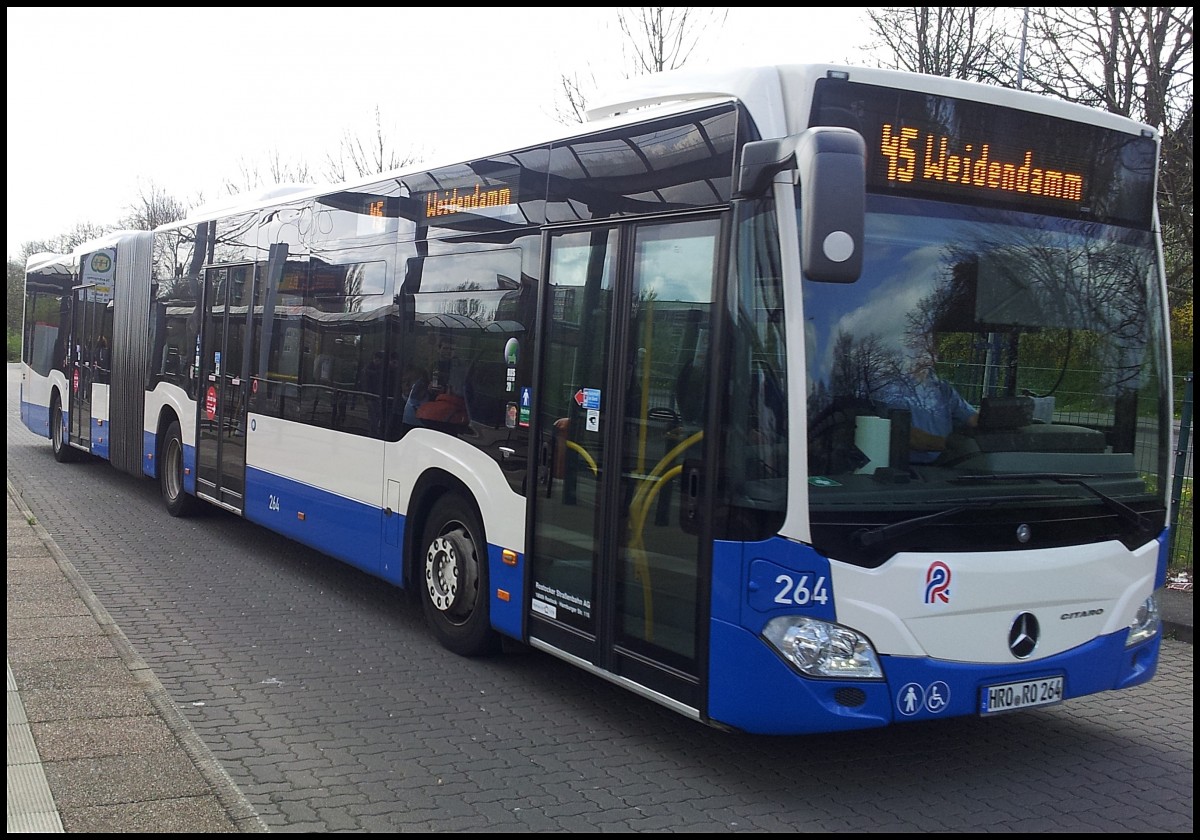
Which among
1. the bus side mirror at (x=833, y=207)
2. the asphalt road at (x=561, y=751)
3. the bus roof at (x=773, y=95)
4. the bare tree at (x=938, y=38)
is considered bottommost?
the asphalt road at (x=561, y=751)

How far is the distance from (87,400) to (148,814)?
510 inches

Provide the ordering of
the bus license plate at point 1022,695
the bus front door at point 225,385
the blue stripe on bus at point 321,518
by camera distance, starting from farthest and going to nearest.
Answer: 1. the bus front door at point 225,385
2. the blue stripe on bus at point 321,518
3. the bus license plate at point 1022,695

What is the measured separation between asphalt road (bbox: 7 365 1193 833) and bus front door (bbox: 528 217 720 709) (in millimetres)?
476

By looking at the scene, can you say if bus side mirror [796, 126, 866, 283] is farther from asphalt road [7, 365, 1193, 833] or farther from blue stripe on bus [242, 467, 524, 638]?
blue stripe on bus [242, 467, 524, 638]

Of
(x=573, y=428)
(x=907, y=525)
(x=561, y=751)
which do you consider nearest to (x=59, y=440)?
(x=573, y=428)

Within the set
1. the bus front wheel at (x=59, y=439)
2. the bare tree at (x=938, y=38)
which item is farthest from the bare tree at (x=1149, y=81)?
the bus front wheel at (x=59, y=439)

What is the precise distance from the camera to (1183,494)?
10.7 metres

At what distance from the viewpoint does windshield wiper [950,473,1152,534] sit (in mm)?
5168

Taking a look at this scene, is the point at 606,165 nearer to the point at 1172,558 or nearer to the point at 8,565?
the point at 8,565

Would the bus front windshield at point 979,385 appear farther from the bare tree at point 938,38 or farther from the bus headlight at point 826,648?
the bare tree at point 938,38

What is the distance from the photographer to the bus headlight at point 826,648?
494 cm

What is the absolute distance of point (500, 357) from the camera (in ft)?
22.4

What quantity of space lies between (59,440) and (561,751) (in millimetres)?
14833

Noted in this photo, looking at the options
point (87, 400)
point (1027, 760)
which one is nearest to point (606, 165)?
point (1027, 760)
